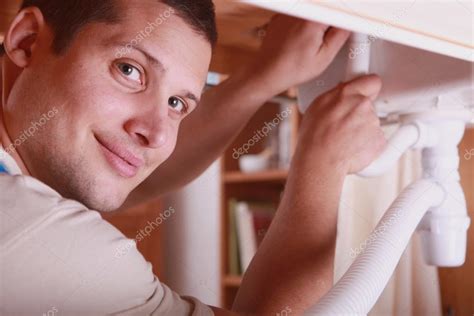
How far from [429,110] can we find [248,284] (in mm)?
356

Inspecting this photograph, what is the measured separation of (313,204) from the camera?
0.74 metres

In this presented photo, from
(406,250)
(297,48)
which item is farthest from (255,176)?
(297,48)

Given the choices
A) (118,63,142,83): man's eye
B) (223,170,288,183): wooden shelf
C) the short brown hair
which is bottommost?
(223,170,288,183): wooden shelf

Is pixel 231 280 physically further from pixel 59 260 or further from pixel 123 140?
pixel 59 260

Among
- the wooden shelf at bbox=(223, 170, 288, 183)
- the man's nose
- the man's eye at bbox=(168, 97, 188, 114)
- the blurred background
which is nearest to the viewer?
the man's nose

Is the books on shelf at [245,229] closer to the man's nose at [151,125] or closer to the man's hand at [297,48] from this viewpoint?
the man's hand at [297,48]

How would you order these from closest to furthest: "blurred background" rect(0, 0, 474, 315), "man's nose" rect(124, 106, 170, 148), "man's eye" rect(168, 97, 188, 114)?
"man's nose" rect(124, 106, 170, 148), "man's eye" rect(168, 97, 188, 114), "blurred background" rect(0, 0, 474, 315)

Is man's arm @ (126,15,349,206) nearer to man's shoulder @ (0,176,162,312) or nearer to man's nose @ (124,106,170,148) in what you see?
man's nose @ (124,106,170,148)

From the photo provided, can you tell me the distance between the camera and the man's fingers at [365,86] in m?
0.77

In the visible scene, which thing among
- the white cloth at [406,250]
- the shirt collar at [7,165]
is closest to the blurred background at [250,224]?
the white cloth at [406,250]

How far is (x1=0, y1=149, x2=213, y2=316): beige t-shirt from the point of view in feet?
1.54

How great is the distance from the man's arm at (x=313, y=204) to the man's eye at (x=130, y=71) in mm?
253

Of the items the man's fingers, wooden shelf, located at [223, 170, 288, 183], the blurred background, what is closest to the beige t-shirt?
the man's fingers

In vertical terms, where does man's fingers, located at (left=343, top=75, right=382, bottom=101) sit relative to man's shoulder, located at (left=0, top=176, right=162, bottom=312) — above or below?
above
